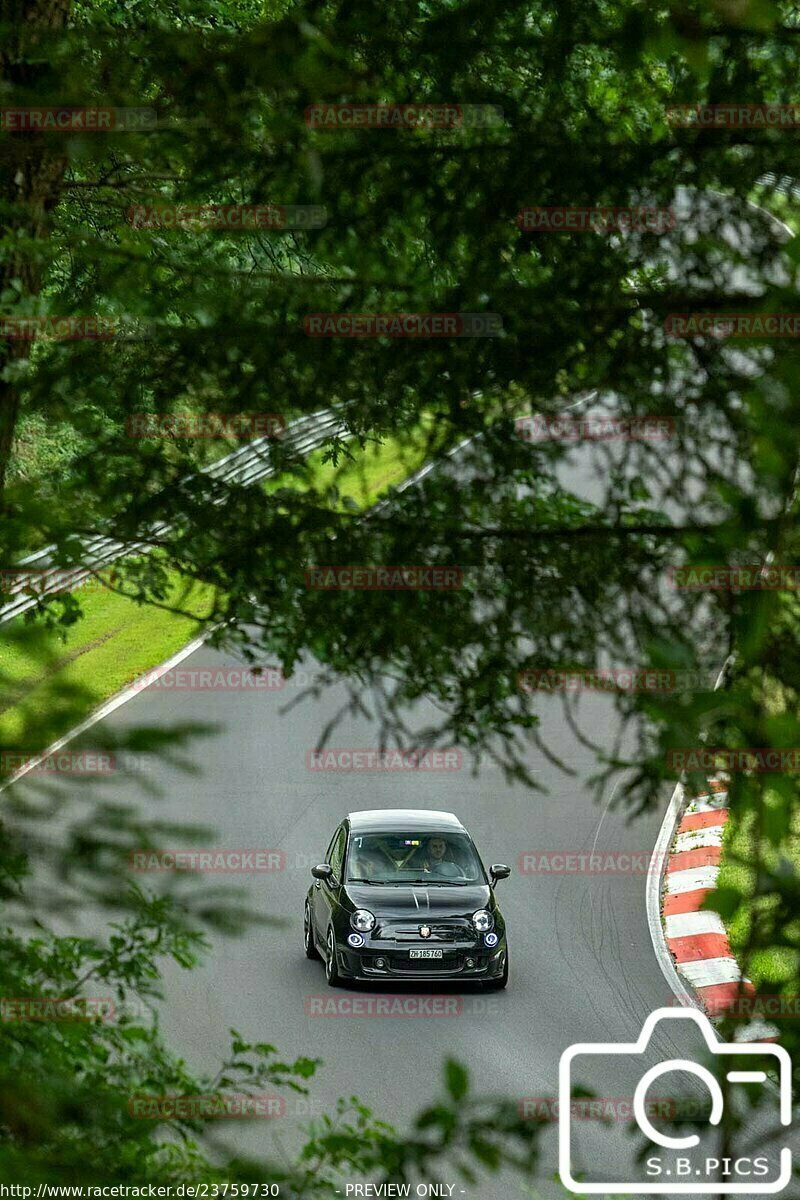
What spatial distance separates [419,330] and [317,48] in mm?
928

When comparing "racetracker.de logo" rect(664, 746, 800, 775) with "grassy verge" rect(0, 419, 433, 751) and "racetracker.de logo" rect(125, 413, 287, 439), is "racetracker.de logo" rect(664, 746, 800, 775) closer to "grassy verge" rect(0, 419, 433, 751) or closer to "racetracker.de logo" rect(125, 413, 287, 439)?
"grassy verge" rect(0, 419, 433, 751)

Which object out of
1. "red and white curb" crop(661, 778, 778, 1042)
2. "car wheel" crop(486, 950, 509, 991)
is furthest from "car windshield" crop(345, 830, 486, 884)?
"red and white curb" crop(661, 778, 778, 1042)

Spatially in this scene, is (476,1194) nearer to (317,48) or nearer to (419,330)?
(419,330)

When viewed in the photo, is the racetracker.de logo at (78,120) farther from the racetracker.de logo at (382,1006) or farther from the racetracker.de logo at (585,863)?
the racetracker.de logo at (585,863)

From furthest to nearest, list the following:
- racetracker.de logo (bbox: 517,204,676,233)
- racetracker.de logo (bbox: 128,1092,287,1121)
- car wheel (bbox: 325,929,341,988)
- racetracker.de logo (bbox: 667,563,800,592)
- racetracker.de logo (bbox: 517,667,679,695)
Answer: car wheel (bbox: 325,929,341,988) < racetracker.de logo (bbox: 517,204,676,233) < racetracker.de logo (bbox: 517,667,679,695) < racetracker.de logo (bbox: 128,1092,287,1121) < racetracker.de logo (bbox: 667,563,800,592)

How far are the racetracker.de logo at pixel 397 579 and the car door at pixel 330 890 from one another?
8817mm

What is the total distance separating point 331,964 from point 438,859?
4.71ft

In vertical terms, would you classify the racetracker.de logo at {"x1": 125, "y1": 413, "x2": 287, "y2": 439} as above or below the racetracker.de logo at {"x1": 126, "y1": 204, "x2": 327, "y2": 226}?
below

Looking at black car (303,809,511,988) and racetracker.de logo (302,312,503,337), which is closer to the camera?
racetracker.de logo (302,312,503,337)

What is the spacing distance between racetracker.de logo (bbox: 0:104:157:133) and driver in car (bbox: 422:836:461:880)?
9.62m

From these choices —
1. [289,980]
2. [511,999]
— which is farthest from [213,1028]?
[511,999]

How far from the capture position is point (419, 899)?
1308 cm

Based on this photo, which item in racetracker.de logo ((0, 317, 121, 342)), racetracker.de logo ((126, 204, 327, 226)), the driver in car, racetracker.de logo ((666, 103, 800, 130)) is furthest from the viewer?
the driver in car

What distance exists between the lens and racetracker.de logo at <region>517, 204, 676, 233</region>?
4504mm
